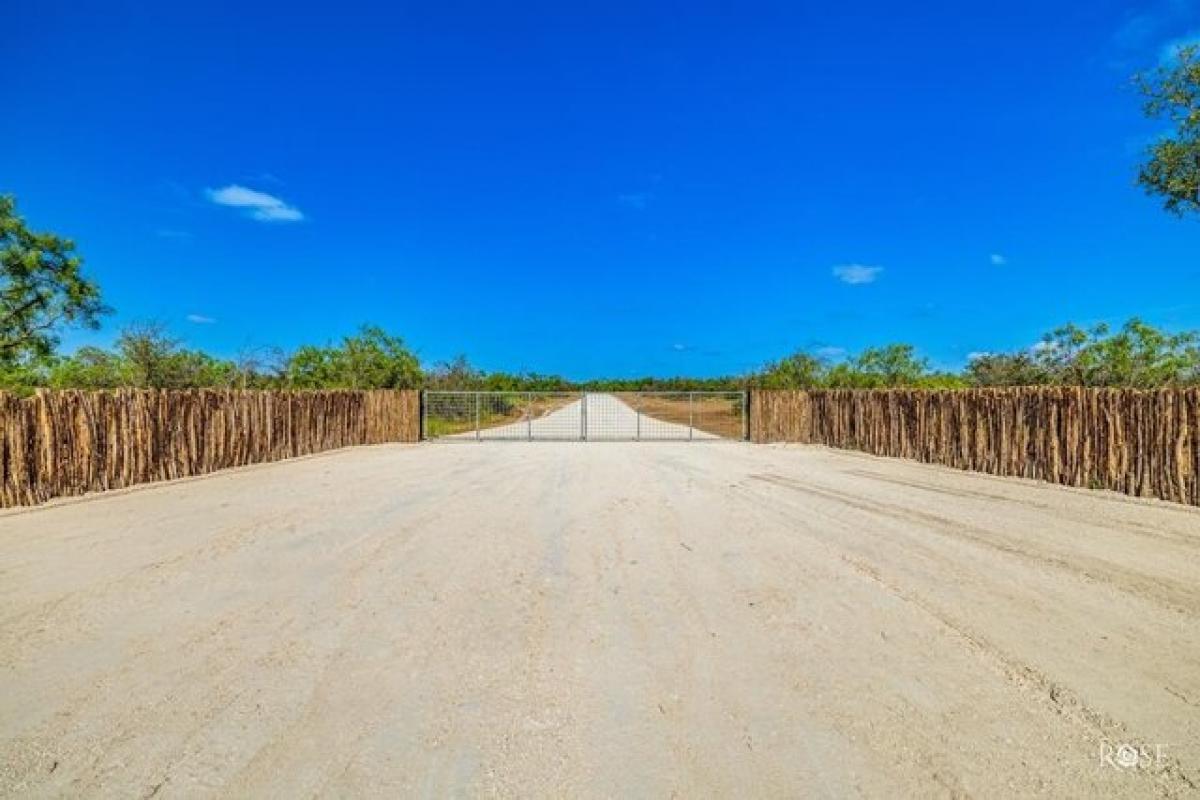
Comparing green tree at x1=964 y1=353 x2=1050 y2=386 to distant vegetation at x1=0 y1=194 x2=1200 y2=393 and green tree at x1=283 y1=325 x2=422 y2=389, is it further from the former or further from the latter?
green tree at x1=283 y1=325 x2=422 y2=389

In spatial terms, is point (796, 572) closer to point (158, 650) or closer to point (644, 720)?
point (644, 720)

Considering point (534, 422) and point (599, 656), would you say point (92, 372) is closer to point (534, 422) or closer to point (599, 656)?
point (534, 422)

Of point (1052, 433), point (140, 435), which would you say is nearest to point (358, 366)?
point (140, 435)

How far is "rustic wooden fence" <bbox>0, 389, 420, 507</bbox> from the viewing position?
7.74 m

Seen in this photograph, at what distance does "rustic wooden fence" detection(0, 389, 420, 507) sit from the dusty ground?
124cm

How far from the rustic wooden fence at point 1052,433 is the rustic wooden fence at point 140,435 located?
521 inches

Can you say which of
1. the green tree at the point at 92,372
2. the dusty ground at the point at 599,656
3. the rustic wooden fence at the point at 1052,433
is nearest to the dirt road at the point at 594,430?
the rustic wooden fence at the point at 1052,433

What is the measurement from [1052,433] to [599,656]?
9585mm

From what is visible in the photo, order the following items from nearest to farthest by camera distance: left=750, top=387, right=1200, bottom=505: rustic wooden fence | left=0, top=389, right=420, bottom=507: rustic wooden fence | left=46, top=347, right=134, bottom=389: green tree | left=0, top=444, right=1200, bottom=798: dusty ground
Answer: left=0, top=444, right=1200, bottom=798: dusty ground
left=0, top=389, right=420, bottom=507: rustic wooden fence
left=750, top=387, right=1200, bottom=505: rustic wooden fence
left=46, top=347, right=134, bottom=389: green tree

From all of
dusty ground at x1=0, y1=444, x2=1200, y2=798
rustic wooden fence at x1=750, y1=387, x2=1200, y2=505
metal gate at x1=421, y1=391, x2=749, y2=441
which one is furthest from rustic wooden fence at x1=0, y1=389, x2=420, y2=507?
rustic wooden fence at x1=750, y1=387, x2=1200, y2=505

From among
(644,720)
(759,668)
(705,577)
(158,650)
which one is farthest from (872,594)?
(158,650)

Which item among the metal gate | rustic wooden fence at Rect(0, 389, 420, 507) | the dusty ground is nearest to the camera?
the dusty ground

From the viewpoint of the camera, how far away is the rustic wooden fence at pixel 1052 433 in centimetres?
806

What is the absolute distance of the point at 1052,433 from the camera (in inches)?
385
